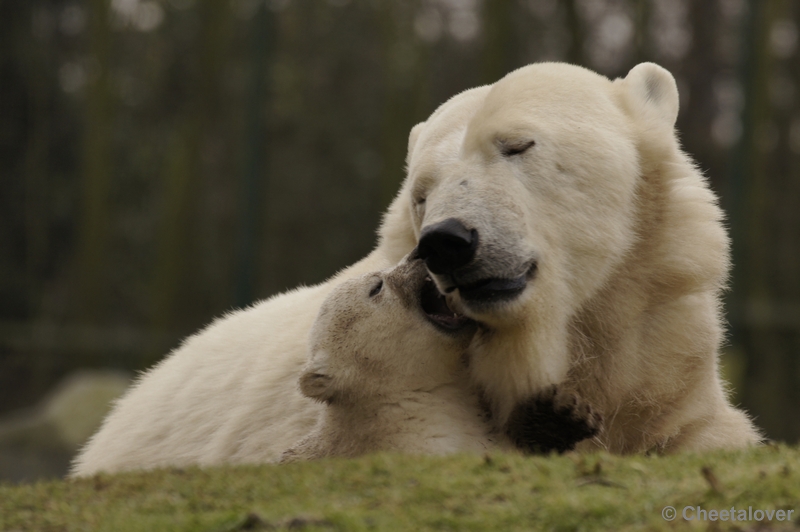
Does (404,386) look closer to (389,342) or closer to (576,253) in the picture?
(389,342)

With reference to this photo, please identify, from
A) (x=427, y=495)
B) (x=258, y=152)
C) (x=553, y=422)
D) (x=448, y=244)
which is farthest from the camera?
(x=258, y=152)

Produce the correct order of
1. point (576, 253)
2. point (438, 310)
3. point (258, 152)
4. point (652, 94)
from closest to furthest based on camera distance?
point (576, 253), point (438, 310), point (652, 94), point (258, 152)

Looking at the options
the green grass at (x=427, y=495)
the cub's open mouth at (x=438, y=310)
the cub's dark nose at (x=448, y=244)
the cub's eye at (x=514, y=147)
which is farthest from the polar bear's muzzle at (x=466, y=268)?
the green grass at (x=427, y=495)

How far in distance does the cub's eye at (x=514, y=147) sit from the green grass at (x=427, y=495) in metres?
1.32

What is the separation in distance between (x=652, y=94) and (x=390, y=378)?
1.76m

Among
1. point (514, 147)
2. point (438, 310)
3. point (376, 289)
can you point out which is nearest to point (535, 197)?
point (514, 147)

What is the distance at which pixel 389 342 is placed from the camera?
4.27 metres

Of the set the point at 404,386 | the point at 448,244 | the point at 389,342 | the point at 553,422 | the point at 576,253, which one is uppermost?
the point at 448,244

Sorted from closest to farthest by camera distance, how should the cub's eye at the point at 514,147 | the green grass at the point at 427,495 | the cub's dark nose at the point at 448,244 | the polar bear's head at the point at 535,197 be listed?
the green grass at the point at 427,495 < the cub's dark nose at the point at 448,244 < the polar bear's head at the point at 535,197 < the cub's eye at the point at 514,147

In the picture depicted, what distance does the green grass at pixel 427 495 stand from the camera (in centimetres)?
267

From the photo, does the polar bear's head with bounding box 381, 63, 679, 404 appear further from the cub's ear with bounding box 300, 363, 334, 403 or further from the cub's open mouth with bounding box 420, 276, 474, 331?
the cub's ear with bounding box 300, 363, 334, 403

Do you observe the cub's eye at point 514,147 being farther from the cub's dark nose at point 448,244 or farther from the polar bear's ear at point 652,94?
the polar bear's ear at point 652,94

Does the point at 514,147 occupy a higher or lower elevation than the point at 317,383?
higher

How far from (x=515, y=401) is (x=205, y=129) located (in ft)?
23.5
